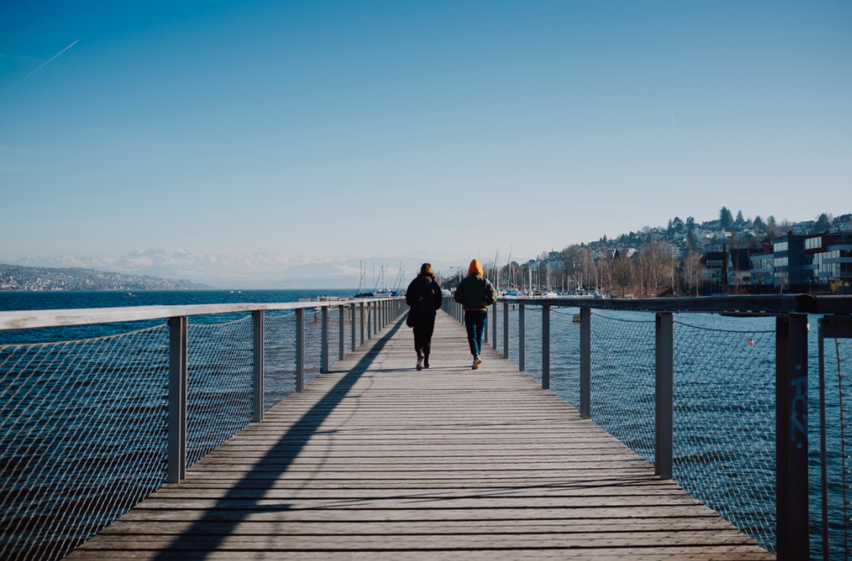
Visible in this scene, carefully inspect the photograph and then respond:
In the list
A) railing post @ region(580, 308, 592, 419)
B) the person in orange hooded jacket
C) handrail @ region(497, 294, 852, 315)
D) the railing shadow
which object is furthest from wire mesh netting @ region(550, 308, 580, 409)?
handrail @ region(497, 294, 852, 315)

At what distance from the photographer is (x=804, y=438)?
2135 millimetres

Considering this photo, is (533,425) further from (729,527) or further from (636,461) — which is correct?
(729,527)

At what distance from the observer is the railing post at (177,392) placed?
3.32 m

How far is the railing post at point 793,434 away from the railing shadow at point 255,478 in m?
2.40

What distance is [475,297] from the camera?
8641mm

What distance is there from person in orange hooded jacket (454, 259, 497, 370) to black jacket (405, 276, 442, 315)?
0.42 m

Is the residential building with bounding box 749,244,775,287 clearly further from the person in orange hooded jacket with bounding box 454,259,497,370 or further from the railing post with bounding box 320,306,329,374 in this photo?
the railing post with bounding box 320,306,329,374

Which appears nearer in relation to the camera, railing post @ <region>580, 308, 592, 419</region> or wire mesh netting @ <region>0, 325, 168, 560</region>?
railing post @ <region>580, 308, 592, 419</region>

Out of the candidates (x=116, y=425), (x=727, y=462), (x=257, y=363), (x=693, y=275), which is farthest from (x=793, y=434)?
(x=693, y=275)

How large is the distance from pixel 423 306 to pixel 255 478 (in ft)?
17.9

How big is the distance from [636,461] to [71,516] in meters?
5.88

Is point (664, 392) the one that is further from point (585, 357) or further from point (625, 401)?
point (625, 401)

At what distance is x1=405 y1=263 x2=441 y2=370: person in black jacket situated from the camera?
28.8ft

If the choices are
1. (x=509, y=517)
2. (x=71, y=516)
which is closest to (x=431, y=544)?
(x=509, y=517)
